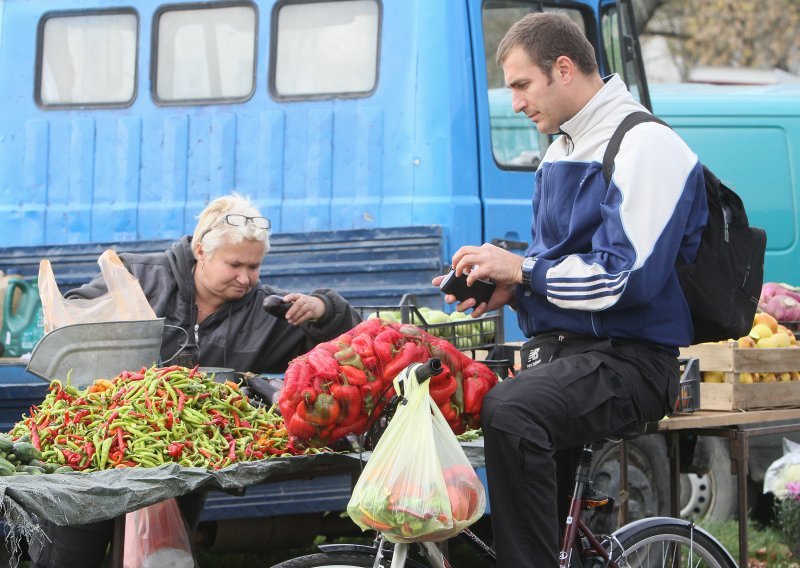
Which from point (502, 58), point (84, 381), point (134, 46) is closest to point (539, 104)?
point (502, 58)

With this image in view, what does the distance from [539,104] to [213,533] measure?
10.8 ft

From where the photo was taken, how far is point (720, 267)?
146 inches

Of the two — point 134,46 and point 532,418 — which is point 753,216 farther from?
point 532,418

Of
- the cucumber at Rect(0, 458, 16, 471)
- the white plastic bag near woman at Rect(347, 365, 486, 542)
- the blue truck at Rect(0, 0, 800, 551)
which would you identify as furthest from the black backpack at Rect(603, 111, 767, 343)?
the blue truck at Rect(0, 0, 800, 551)

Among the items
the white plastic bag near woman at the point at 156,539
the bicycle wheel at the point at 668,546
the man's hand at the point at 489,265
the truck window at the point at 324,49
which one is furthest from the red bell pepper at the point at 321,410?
the truck window at the point at 324,49

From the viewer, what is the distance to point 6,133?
7668 mm

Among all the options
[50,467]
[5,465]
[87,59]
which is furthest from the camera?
[87,59]

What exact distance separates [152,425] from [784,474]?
4.26 meters

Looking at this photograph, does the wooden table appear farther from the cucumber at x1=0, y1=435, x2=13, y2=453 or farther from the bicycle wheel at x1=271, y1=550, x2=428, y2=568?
the cucumber at x1=0, y1=435, x2=13, y2=453

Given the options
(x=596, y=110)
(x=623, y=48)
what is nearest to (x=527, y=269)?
(x=596, y=110)

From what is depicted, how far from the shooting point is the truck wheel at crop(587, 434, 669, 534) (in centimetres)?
725

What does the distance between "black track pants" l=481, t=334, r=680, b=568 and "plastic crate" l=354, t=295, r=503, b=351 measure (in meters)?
1.31

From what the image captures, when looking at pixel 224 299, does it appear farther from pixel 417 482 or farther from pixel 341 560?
pixel 417 482

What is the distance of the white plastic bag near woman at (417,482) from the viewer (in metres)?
3.23
